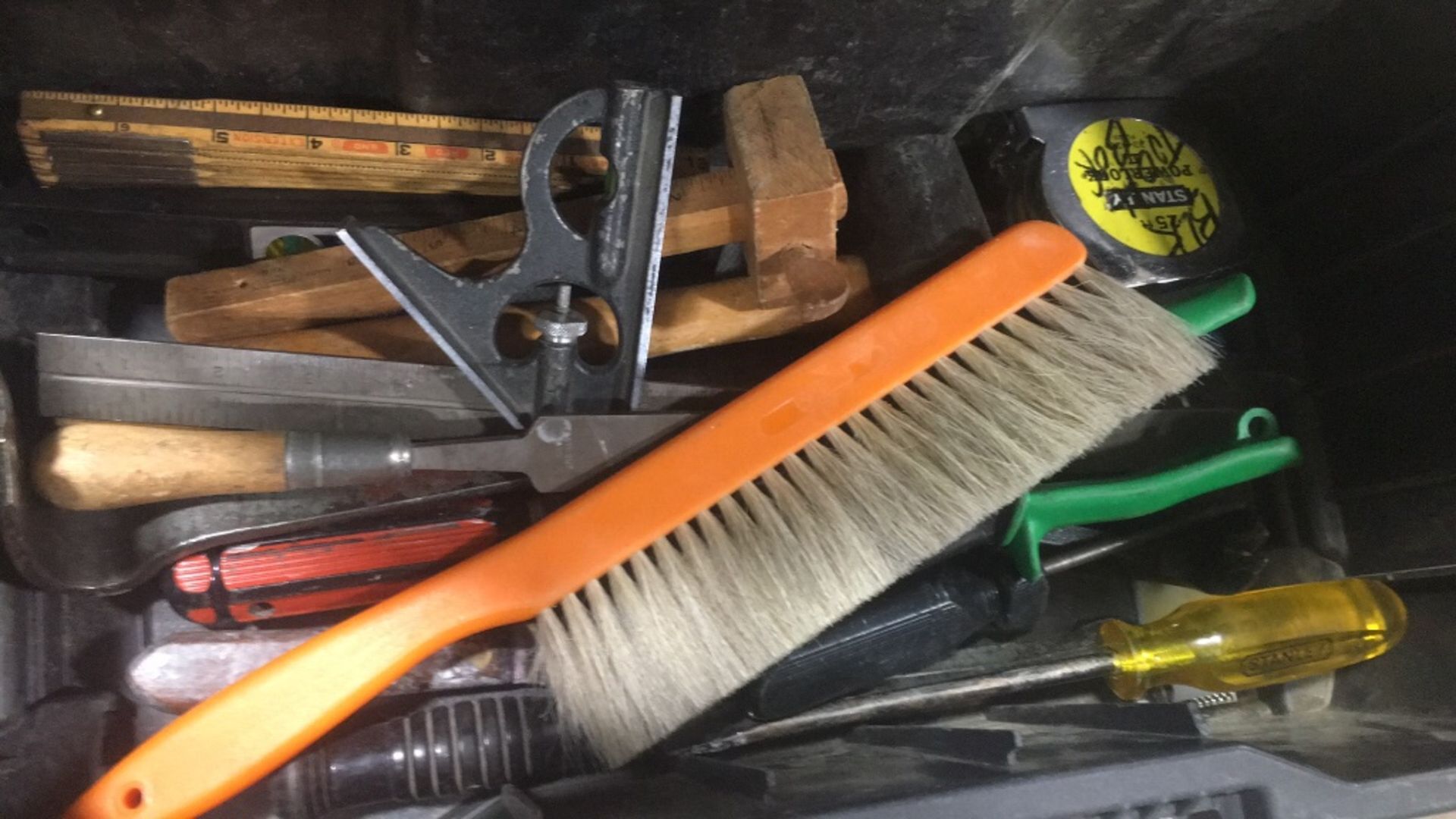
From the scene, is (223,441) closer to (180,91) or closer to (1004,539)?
(180,91)

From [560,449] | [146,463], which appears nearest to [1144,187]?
[560,449]

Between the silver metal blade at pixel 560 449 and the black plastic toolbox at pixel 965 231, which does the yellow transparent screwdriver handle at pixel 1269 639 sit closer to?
the black plastic toolbox at pixel 965 231

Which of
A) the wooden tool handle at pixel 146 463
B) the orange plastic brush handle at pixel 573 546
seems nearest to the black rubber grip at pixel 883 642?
the orange plastic brush handle at pixel 573 546

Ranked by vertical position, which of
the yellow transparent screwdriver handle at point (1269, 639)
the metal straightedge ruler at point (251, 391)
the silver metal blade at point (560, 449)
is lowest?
the yellow transparent screwdriver handle at point (1269, 639)

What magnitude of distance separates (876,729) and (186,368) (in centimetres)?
60

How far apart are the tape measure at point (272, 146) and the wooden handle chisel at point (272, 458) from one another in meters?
0.20

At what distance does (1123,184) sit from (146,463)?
33.7 inches

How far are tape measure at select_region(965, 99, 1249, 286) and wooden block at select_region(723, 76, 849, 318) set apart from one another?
0.28m

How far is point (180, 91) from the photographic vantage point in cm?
70

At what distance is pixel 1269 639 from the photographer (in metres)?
0.79

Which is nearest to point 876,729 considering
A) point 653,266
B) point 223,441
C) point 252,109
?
point 653,266

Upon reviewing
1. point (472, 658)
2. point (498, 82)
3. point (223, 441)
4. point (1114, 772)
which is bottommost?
point (1114, 772)

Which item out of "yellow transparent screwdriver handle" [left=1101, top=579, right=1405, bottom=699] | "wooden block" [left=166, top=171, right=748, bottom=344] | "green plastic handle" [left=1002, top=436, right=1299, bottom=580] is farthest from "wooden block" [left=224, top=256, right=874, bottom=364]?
"yellow transparent screwdriver handle" [left=1101, top=579, right=1405, bottom=699]

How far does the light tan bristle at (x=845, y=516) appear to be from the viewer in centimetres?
67
